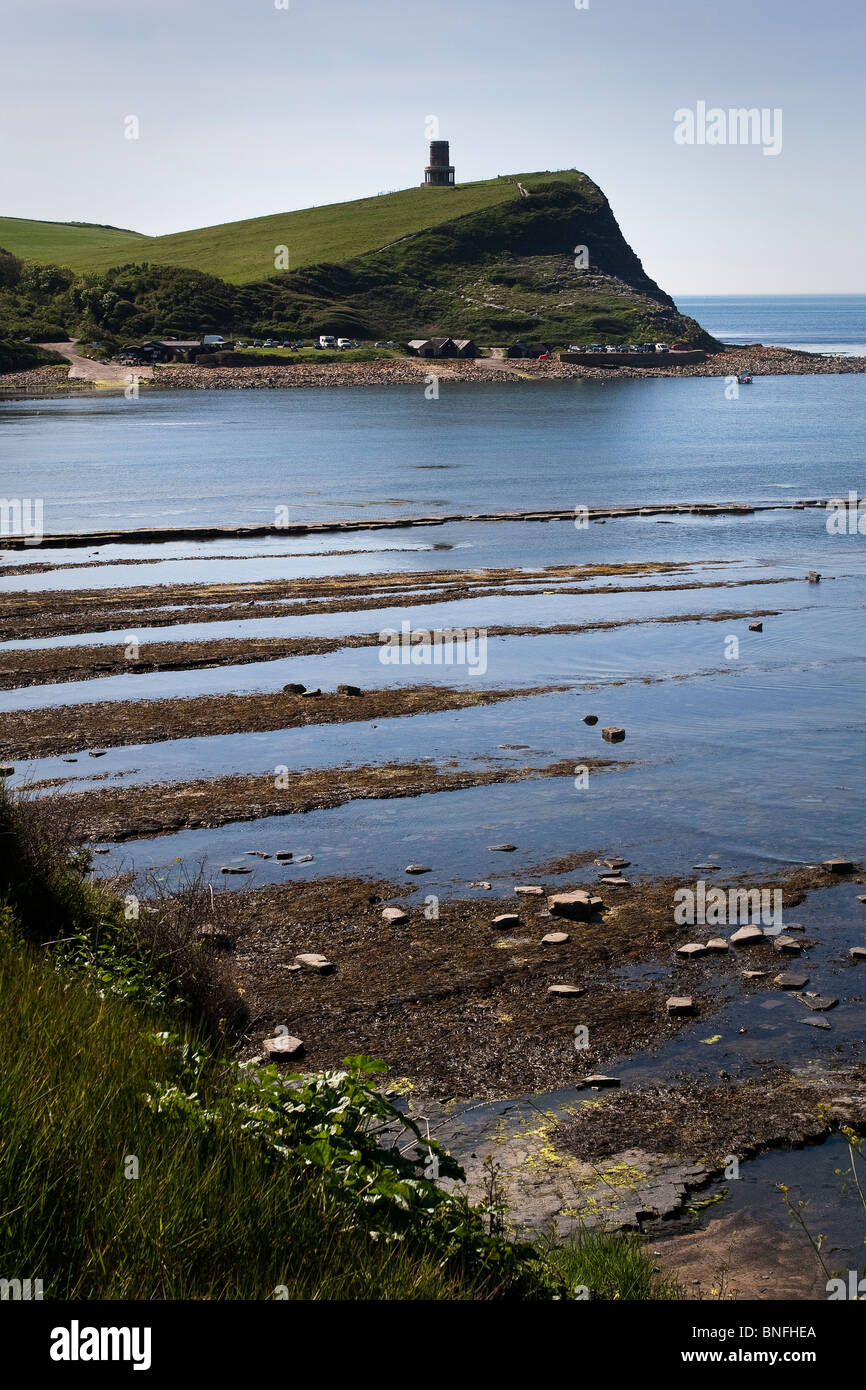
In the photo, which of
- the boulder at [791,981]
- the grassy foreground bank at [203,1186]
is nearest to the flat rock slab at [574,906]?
the boulder at [791,981]

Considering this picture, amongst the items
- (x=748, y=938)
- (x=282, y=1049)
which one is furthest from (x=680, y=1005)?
(x=282, y=1049)

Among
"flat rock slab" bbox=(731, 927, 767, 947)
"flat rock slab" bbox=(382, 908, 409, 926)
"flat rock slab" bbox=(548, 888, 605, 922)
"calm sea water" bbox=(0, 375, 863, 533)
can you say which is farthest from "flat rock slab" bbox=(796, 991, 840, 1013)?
"calm sea water" bbox=(0, 375, 863, 533)

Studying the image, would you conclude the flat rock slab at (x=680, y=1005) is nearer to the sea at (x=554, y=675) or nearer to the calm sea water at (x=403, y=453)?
the sea at (x=554, y=675)

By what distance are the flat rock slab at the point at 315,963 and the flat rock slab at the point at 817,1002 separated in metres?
4.51

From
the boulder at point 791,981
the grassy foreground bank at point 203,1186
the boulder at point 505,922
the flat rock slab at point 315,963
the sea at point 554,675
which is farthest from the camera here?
the sea at point 554,675

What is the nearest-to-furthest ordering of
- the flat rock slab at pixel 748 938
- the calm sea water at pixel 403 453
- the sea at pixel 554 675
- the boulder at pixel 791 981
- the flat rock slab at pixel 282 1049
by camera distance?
the flat rock slab at pixel 282 1049
the boulder at pixel 791 981
the flat rock slab at pixel 748 938
the sea at pixel 554 675
the calm sea water at pixel 403 453

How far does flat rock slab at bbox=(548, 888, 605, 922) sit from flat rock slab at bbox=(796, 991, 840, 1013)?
263cm

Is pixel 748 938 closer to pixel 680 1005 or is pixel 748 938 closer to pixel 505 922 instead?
pixel 680 1005

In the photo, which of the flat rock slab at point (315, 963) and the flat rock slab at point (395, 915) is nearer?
the flat rock slab at point (315, 963)

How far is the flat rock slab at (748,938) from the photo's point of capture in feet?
44.3

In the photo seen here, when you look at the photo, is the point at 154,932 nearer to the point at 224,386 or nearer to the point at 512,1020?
the point at 512,1020

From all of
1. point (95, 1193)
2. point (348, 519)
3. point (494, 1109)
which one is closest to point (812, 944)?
point (494, 1109)

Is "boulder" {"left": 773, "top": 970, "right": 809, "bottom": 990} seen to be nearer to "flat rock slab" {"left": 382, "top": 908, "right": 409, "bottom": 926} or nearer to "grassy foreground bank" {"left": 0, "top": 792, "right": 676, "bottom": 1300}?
"flat rock slab" {"left": 382, "top": 908, "right": 409, "bottom": 926}

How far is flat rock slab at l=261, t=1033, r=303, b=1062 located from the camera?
10984mm
